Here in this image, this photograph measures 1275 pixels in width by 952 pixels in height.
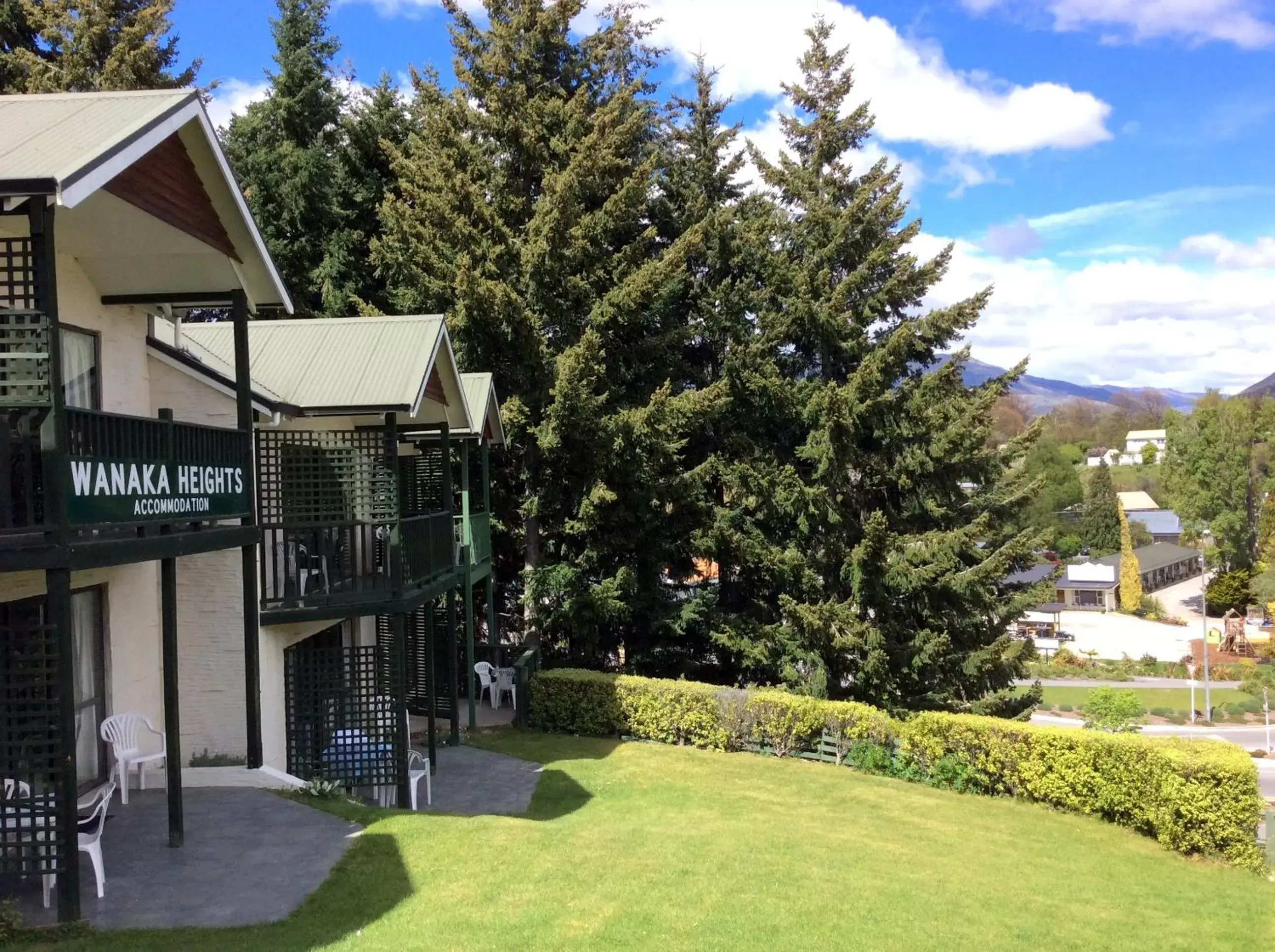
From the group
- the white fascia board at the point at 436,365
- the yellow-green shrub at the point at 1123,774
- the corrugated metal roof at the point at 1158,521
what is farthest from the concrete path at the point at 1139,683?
the corrugated metal roof at the point at 1158,521

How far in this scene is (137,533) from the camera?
7512 mm

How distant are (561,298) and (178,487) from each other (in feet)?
50.6

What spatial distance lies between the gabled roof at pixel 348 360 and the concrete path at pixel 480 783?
211 inches

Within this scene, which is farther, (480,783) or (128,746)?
(480,783)

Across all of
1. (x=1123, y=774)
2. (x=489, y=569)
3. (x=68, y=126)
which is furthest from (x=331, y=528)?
(x=1123, y=774)

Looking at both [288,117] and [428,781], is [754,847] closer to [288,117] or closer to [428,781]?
[428,781]

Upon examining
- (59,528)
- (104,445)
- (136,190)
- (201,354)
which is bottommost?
(59,528)

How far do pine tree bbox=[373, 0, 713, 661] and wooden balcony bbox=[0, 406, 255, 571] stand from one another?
12541mm

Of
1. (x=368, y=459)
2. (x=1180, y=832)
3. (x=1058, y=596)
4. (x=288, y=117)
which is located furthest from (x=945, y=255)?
(x=1058, y=596)

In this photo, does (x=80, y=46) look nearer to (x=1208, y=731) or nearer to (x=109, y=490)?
(x=109, y=490)

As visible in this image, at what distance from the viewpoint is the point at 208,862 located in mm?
8289

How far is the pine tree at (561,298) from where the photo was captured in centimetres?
2158

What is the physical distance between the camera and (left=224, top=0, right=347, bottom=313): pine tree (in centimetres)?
2675

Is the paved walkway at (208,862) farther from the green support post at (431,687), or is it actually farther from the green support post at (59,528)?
the green support post at (431,687)
